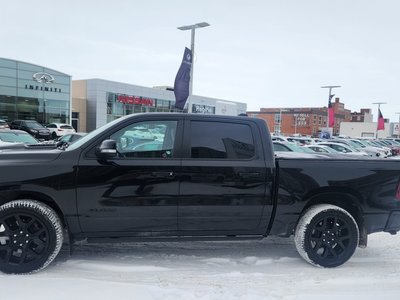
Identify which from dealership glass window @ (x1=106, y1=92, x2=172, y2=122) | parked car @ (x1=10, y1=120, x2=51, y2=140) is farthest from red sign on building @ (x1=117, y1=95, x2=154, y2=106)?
parked car @ (x1=10, y1=120, x2=51, y2=140)

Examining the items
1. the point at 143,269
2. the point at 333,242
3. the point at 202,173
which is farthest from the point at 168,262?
the point at 333,242

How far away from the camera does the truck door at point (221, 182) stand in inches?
171

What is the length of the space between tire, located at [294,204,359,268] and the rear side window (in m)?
1.11

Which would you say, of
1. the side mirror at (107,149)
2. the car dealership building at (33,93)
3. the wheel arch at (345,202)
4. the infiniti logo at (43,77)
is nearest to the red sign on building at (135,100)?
the car dealership building at (33,93)

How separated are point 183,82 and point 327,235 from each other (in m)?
10.7

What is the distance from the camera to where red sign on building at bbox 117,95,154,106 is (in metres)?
51.2

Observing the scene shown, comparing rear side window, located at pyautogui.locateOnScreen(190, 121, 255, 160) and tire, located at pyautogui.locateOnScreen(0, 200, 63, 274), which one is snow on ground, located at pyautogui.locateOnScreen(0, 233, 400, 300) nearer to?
tire, located at pyautogui.locateOnScreen(0, 200, 63, 274)

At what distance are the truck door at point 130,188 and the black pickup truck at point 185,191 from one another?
0.01m

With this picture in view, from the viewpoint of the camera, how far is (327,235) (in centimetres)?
467

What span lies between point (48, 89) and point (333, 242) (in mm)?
42968

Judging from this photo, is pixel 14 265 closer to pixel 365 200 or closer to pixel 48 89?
pixel 365 200

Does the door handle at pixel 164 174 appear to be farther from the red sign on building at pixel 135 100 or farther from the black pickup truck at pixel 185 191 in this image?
the red sign on building at pixel 135 100

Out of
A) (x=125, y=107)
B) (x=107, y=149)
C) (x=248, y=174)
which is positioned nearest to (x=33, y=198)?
(x=107, y=149)

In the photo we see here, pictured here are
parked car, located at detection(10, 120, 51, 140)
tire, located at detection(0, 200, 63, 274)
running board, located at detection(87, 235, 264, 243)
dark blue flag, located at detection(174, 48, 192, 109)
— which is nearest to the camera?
tire, located at detection(0, 200, 63, 274)
